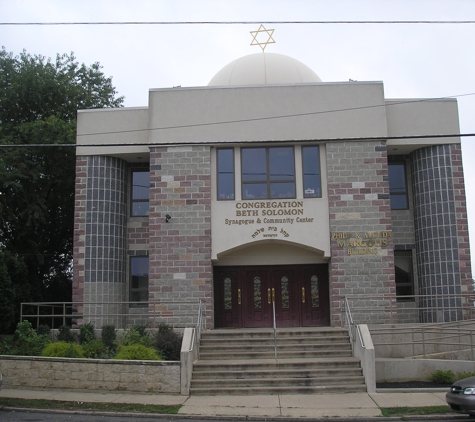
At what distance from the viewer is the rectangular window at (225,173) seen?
20.5 metres

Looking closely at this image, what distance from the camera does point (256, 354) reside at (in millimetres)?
16875

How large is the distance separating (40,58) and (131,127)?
9.87 meters

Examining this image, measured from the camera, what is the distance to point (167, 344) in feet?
54.9

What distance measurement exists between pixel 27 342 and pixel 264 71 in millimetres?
12922

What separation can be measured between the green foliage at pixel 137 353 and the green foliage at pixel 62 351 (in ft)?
3.48

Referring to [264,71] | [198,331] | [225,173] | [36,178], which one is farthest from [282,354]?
[36,178]

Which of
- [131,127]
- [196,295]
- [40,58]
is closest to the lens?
[196,295]

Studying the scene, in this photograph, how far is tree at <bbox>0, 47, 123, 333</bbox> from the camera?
79.6 feet

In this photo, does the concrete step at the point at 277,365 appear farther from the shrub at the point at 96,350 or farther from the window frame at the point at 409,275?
the window frame at the point at 409,275

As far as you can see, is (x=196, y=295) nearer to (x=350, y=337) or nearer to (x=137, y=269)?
(x=137, y=269)

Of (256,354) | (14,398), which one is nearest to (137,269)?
(256,354)

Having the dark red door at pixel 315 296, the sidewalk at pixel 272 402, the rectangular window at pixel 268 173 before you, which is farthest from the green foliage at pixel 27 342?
the dark red door at pixel 315 296

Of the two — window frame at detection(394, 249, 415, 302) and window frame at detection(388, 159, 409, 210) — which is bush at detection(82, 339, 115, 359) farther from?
window frame at detection(388, 159, 409, 210)

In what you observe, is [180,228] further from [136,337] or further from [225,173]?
[136,337]
